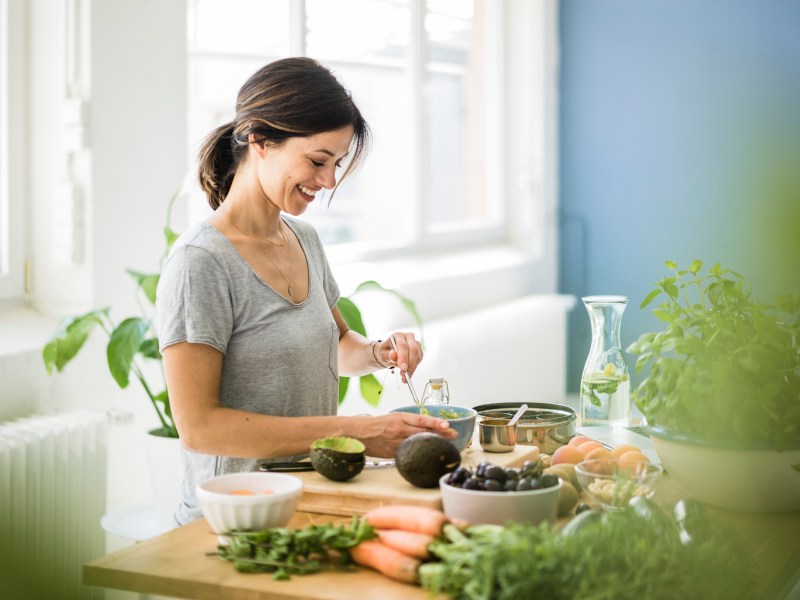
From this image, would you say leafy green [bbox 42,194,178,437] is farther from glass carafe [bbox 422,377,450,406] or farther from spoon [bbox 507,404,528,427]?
spoon [bbox 507,404,528,427]

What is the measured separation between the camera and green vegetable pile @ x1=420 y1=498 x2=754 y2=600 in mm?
841

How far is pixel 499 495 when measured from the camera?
1.12 metres

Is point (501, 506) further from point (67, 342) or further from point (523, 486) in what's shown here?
point (67, 342)

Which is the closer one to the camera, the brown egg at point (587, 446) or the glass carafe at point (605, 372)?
the brown egg at point (587, 446)

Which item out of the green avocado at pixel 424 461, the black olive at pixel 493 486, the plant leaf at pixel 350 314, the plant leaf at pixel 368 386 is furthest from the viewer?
the plant leaf at pixel 368 386

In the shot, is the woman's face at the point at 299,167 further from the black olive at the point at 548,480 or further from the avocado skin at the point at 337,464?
the black olive at the point at 548,480

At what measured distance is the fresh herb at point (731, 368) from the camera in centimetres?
123

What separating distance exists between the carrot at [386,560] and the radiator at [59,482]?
124 cm

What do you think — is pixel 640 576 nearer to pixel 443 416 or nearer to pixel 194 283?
pixel 443 416

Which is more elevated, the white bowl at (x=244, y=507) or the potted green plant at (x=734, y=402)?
the potted green plant at (x=734, y=402)

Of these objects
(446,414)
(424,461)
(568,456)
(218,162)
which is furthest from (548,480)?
(218,162)

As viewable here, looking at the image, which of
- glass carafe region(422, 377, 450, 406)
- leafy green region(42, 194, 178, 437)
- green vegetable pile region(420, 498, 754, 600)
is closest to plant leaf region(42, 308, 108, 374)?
leafy green region(42, 194, 178, 437)

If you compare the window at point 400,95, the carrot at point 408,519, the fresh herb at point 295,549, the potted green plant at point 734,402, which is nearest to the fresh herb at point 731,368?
the potted green plant at point 734,402

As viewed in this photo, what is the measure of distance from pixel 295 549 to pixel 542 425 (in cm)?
62
